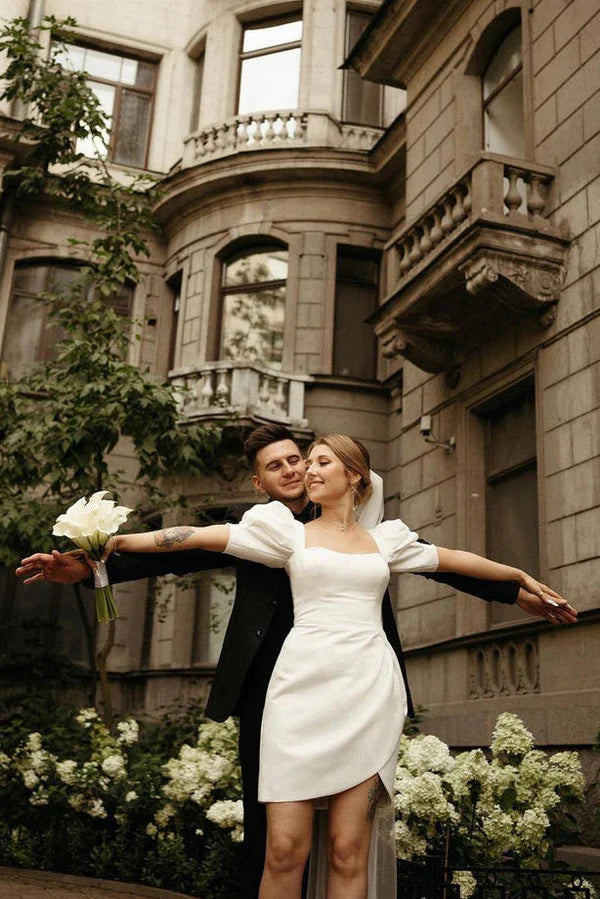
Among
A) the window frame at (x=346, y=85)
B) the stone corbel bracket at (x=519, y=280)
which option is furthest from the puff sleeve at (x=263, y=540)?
the window frame at (x=346, y=85)

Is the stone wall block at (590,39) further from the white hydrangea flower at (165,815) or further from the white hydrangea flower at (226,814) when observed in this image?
the white hydrangea flower at (165,815)

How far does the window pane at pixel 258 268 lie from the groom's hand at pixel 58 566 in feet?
42.1

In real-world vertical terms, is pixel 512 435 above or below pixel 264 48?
below

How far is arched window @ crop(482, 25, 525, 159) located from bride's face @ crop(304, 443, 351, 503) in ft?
27.4

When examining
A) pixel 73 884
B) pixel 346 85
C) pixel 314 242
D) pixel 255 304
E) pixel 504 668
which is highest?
pixel 346 85

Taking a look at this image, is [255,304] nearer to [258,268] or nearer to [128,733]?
[258,268]

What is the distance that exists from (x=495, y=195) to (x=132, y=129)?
10533mm

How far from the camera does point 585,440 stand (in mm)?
8633

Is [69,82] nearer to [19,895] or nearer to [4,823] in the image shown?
[4,823]

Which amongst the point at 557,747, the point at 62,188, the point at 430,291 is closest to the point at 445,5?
the point at 430,291

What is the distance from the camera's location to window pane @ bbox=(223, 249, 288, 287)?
1588 centimetres

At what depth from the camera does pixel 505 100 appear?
11.4 meters

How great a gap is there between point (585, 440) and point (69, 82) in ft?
22.7

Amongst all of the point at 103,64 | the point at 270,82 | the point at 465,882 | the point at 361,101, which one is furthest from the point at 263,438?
the point at 103,64
